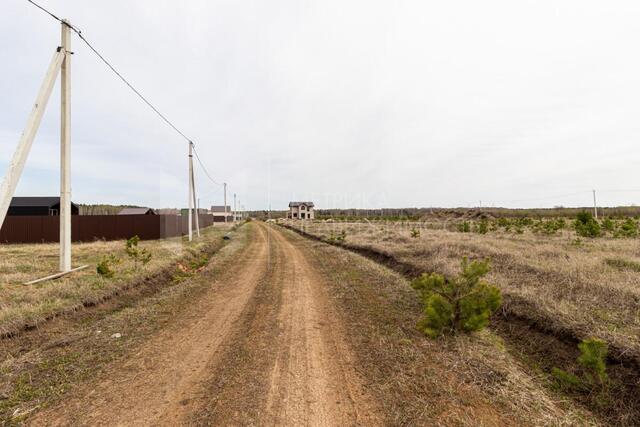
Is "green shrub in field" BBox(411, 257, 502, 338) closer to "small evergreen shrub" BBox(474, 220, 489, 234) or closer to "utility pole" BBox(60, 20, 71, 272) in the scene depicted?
"utility pole" BBox(60, 20, 71, 272)

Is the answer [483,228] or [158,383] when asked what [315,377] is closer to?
[158,383]

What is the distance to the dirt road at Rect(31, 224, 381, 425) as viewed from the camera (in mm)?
2977

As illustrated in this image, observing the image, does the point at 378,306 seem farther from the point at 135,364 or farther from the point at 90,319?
the point at 90,319

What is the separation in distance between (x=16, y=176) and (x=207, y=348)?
6624 millimetres

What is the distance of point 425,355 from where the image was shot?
424 cm

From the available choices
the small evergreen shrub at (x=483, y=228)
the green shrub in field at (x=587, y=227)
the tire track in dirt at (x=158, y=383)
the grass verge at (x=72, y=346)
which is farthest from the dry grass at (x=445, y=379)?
the small evergreen shrub at (x=483, y=228)

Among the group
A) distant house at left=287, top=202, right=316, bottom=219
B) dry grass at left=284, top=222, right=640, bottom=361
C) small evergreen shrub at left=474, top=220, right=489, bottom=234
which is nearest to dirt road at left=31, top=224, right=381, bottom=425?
dry grass at left=284, top=222, right=640, bottom=361

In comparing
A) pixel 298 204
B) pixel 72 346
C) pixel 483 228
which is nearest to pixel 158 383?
pixel 72 346

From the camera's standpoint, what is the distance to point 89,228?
2069 centimetres

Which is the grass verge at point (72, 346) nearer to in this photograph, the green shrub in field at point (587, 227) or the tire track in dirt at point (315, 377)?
the tire track in dirt at point (315, 377)

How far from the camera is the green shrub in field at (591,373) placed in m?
3.19

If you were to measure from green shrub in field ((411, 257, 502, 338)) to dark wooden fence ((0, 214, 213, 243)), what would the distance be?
22.2 metres

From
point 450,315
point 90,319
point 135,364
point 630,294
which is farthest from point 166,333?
point 630,294

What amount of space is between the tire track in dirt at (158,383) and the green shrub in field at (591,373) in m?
4.47
